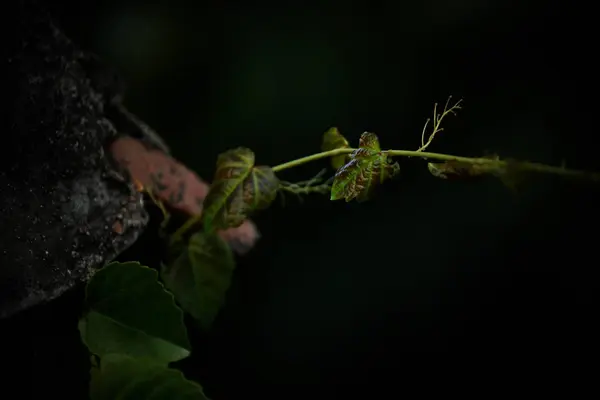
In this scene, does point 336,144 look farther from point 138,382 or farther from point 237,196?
point 138,382

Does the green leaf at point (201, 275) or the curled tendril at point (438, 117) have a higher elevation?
the curled tendril at point (438, 117)

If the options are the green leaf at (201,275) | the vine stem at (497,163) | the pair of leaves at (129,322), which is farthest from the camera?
the green leaf at (201,275)

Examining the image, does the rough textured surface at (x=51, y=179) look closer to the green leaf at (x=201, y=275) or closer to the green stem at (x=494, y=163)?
the green leaf at (x=201, y=275)

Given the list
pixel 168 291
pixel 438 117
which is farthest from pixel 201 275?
pixel 438 117

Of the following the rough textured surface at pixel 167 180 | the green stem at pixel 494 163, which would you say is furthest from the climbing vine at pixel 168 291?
the rough textured surface at pixel 167 180

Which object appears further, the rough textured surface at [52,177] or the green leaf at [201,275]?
the green leaf at [201,275]

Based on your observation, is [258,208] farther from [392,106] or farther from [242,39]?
[242,39]

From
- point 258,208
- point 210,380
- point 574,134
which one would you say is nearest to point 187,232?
point 258,208
